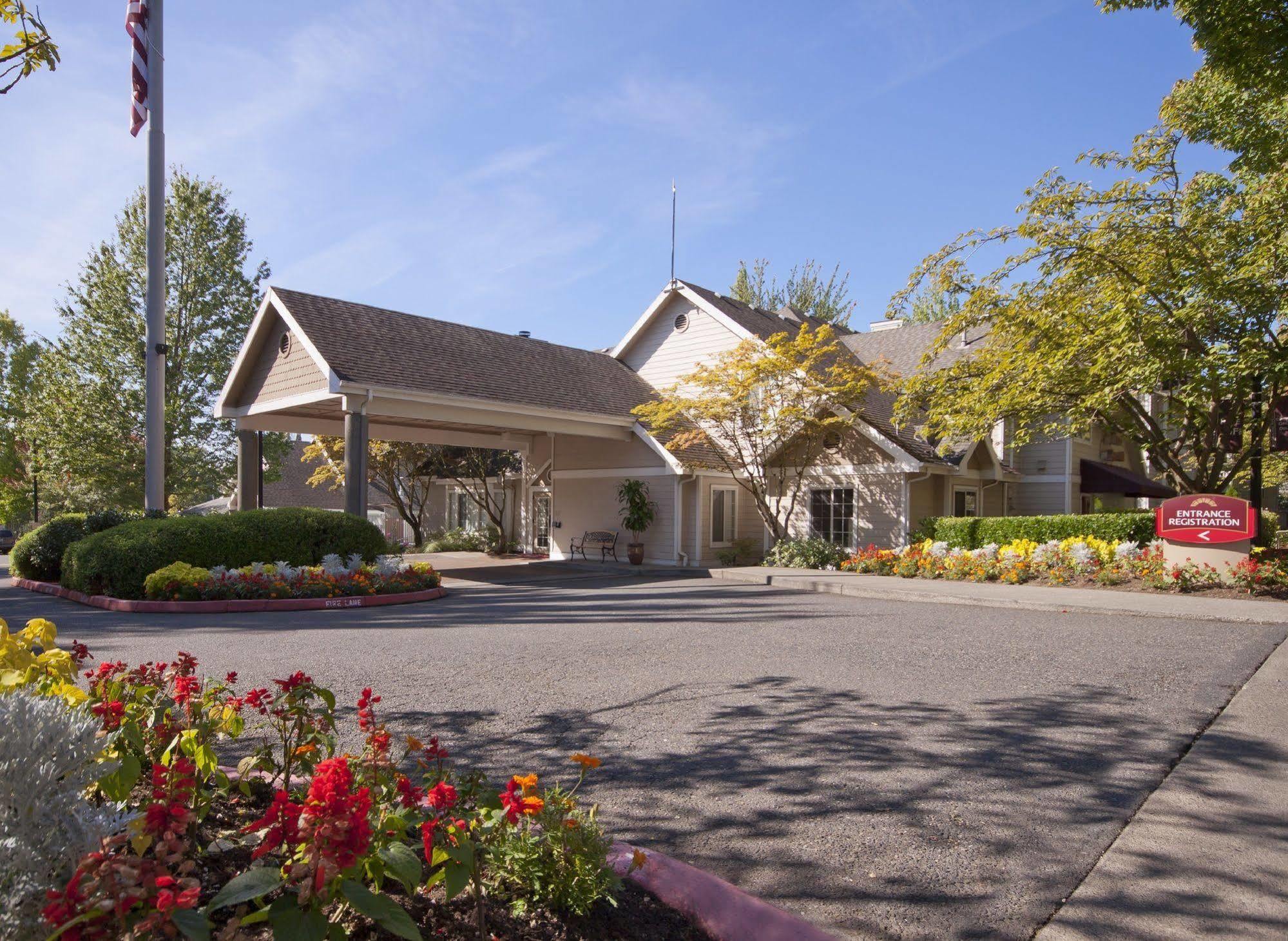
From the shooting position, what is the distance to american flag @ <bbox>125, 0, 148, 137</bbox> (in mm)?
13977

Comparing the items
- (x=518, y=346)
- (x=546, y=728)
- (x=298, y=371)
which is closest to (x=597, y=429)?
(x=518, y=346)

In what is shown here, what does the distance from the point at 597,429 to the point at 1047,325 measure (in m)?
10.3

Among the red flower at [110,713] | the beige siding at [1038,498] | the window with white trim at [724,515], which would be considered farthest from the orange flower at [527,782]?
the beige siding at [1038,498]

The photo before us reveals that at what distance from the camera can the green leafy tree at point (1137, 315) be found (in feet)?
45.4

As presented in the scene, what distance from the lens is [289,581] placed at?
42.0 ft

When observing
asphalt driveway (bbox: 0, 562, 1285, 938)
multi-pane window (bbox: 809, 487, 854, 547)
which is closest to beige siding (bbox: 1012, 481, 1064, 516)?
multi-pane window (bbox: 809, 487, 854, 547)

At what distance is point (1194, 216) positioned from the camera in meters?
14.5

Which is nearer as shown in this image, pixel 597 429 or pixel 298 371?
pixel 298 371

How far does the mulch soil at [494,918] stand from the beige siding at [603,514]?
17.9 m

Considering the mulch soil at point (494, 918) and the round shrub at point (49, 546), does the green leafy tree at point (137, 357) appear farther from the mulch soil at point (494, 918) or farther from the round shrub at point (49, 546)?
the mulch soil at point (494, 918)

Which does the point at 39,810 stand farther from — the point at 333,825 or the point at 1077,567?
the point at 1077,567

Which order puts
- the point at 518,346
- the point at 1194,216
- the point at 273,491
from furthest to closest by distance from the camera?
the point at 273,491 < the point at 518,346 < the point at 1194,216

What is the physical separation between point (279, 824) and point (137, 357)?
28054 mm

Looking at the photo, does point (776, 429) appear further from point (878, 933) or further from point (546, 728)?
point (878, 933)
